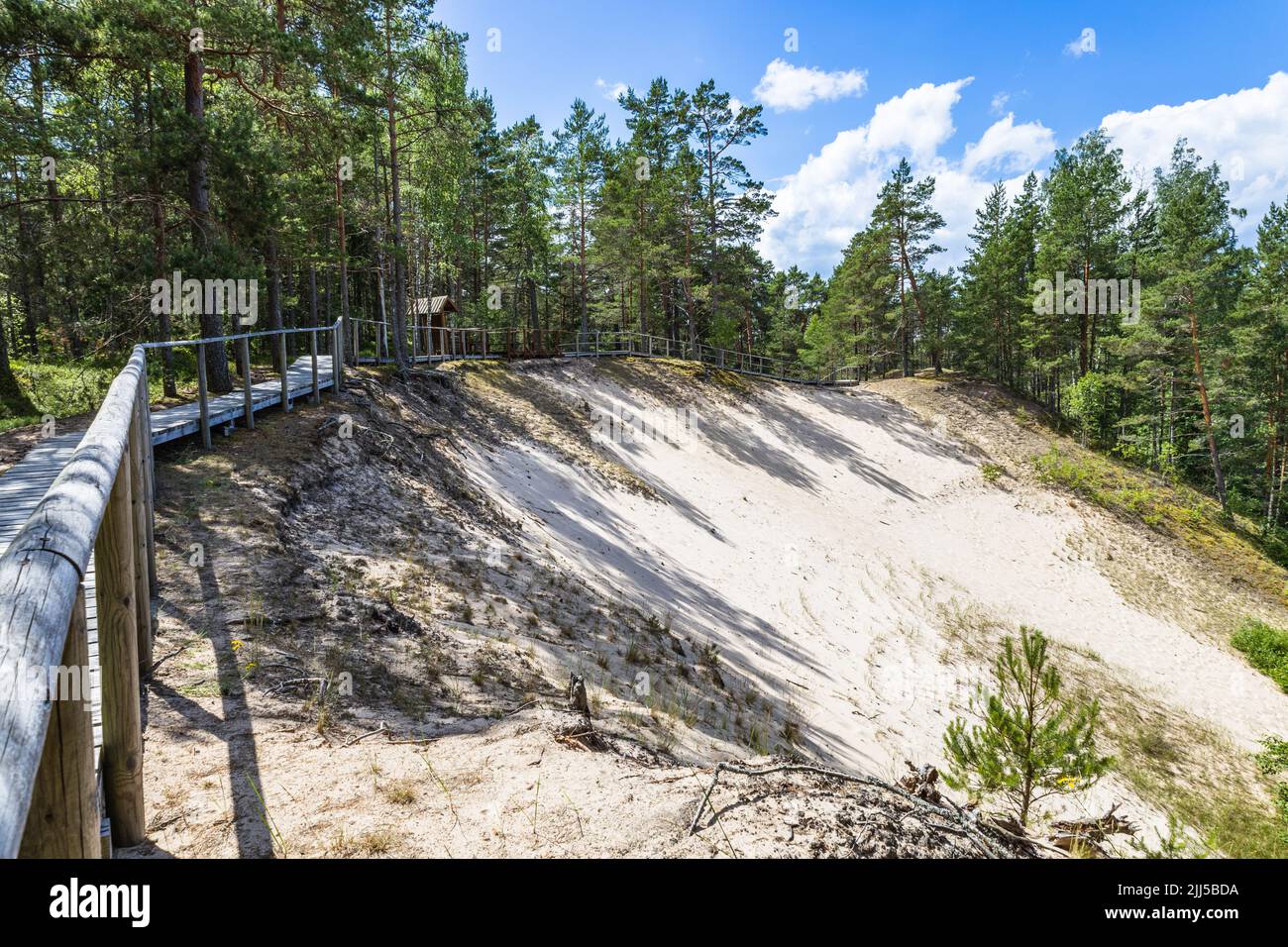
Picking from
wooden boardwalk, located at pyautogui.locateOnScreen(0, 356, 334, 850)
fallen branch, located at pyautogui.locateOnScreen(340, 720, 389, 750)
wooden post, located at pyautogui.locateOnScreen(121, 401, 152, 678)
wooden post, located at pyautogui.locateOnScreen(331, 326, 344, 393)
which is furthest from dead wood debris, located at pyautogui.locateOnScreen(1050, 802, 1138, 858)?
wooden post, located at pyautogui.locateOnScreen(331, 326, 344, 393)

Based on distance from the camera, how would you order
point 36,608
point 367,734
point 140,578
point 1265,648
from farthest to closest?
point 1265,648
point 140,578
point 367,734
point 36,608

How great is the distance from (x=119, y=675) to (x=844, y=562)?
53.5 ft

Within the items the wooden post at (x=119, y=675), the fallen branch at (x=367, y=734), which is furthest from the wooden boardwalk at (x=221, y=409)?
the wooden post at (x=119, y=675)

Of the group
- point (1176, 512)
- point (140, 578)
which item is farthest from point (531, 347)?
point (1176, 512)

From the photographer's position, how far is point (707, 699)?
709 centimetres

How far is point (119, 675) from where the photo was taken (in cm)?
247

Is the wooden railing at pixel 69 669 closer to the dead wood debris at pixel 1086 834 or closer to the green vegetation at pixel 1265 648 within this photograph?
the dead wood debris at pixel 1086 834

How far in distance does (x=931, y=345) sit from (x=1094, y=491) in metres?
13.6

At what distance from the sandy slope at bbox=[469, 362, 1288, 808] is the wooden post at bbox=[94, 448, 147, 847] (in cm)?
644

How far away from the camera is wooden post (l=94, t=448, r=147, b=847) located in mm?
2461

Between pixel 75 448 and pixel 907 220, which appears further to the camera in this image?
pixel 907 220

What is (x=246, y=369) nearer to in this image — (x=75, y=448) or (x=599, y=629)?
(x=75, y=448)
